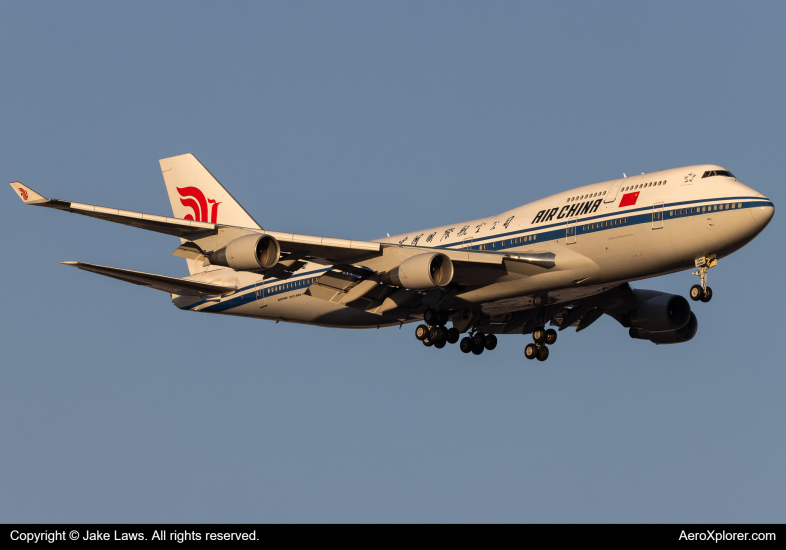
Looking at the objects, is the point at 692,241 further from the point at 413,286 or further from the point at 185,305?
the point at 185,305

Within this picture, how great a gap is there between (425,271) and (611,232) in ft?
23.6

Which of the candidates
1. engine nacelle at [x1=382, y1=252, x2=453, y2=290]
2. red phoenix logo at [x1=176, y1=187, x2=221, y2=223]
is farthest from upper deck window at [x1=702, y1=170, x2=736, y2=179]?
red phoenix logo at [x1=176, y1=187, x2=221, y2=223]

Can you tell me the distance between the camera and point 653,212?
3641 centimetres

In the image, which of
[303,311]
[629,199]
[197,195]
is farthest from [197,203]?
[629,199]

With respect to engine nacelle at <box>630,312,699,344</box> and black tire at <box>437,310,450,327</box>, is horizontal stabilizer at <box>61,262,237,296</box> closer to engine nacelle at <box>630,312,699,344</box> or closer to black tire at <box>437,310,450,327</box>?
black tire at <box>437,310,450,327</box>

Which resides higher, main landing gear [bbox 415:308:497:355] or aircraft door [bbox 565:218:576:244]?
aircraft door [bbox 565:218:576:244]

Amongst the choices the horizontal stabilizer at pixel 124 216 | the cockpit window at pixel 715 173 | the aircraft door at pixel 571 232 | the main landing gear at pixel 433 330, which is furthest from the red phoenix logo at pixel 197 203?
the cockpit window at pixel 715 173

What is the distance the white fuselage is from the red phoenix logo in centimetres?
1277

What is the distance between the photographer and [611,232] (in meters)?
36.9

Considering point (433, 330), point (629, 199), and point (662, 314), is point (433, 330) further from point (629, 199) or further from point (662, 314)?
point (662, 314)

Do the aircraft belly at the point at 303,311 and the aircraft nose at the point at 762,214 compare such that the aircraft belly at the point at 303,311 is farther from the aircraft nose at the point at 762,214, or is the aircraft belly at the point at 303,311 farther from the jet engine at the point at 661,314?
the aircraft nose at the point at 762,214

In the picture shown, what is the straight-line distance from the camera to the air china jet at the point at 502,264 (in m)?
35.9

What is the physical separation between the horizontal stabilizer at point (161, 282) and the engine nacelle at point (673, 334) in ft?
64.8

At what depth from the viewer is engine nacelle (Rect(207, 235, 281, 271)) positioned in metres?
36.2
